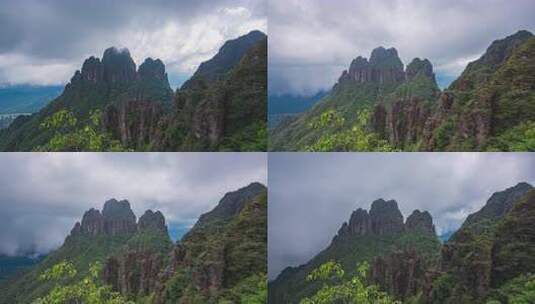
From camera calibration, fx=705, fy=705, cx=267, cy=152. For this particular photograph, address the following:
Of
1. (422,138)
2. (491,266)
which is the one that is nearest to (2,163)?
(422,138)

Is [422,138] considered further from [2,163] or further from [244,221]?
[2,163]

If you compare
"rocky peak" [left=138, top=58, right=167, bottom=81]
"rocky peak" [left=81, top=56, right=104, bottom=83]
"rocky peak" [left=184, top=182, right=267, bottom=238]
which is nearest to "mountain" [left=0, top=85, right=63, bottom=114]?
"rocky peak" [left=81, top=56, right=104, bottom=83]

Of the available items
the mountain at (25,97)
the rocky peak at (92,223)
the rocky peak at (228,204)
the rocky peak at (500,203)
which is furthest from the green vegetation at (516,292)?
the mountain at (25,97)

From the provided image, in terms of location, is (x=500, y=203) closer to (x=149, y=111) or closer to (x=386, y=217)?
(x=386, y=217)

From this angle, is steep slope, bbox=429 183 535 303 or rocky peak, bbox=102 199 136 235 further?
rocky peak, bbox=102 199 136 235

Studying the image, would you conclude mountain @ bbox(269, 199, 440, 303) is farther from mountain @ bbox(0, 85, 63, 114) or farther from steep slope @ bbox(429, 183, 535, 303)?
mountain @ bbox(0, 85, 63, 114)

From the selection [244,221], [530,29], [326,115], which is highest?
[530,29]
